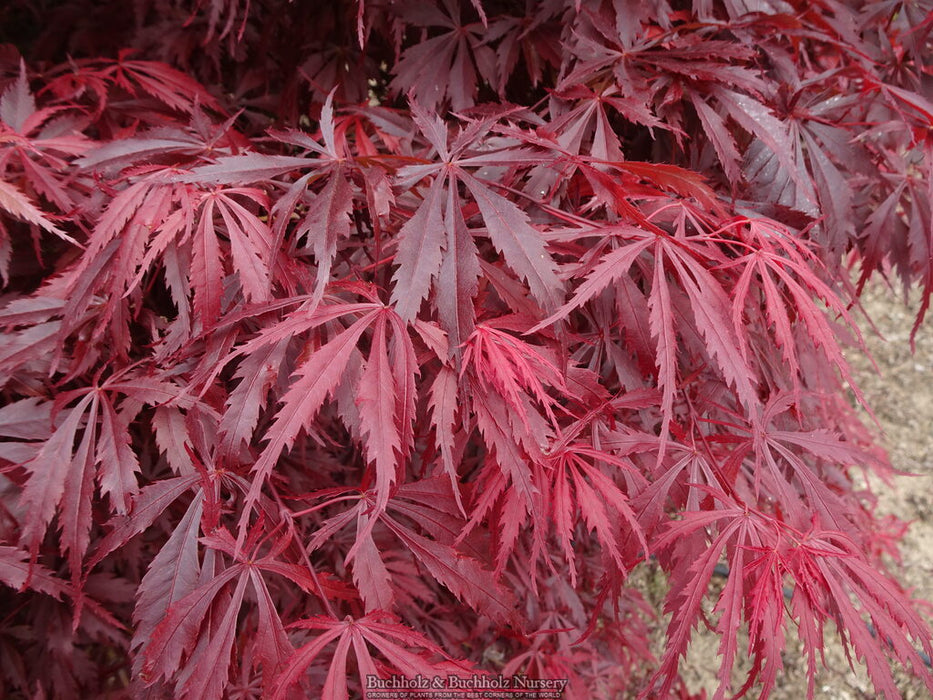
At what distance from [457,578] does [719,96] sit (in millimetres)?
746

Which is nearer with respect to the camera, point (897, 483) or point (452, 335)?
point (452, 335)

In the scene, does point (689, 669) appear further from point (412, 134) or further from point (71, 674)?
point (412, 134)

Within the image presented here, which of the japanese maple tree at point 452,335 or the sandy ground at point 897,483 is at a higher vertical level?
the japanese maple tree at point 452,335

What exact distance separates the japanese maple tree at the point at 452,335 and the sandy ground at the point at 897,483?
1.35m

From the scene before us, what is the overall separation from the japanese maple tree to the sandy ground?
4.43 ft

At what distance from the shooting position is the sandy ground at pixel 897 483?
7.14 ft

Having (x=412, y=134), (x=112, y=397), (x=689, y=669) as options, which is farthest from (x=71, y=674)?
(x=689, y=669)

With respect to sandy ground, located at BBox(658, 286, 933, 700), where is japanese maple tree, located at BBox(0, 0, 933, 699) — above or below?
above

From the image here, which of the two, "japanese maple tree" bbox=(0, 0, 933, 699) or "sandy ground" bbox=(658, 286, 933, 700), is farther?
"sandy ground" bbox=(658, 286, 933, 700)

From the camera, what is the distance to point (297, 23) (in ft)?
4.13

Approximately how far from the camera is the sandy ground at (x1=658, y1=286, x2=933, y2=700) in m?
2.18

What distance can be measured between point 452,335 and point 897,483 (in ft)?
9.19

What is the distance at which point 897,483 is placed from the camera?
8.84 ft

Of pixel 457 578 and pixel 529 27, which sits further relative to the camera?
pixel 529 27
